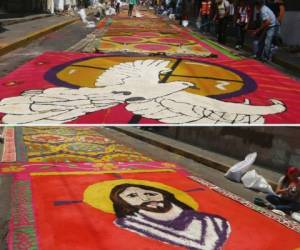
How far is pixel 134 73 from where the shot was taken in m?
10.4

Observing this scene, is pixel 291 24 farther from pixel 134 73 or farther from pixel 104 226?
pixel 104 226

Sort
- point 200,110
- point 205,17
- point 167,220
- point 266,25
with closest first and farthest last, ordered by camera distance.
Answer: point 167,220 → point 200,110 → point 266,25 → point 205,17

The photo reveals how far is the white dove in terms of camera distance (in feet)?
24.1

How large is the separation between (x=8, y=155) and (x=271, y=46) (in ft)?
28.4

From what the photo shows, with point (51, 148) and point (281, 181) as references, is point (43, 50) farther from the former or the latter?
point (281, 181)

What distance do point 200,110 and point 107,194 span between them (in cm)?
281

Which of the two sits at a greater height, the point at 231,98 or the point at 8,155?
the point at 231,98

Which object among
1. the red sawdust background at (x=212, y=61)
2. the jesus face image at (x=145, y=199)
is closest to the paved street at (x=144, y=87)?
the red sawdust background at (x=212, y=61)

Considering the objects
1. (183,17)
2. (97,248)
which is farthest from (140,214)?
(183,17)

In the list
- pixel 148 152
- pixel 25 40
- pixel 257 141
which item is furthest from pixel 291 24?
pixel 257 141

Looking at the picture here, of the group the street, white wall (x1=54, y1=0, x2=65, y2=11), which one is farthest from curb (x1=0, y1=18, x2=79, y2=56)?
white wall (x1=54, y1=0, x2=65, y2=11)

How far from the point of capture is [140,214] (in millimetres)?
4918

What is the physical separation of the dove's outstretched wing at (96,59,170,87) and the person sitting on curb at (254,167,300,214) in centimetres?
416

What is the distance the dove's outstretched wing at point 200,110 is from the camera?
7.39m
